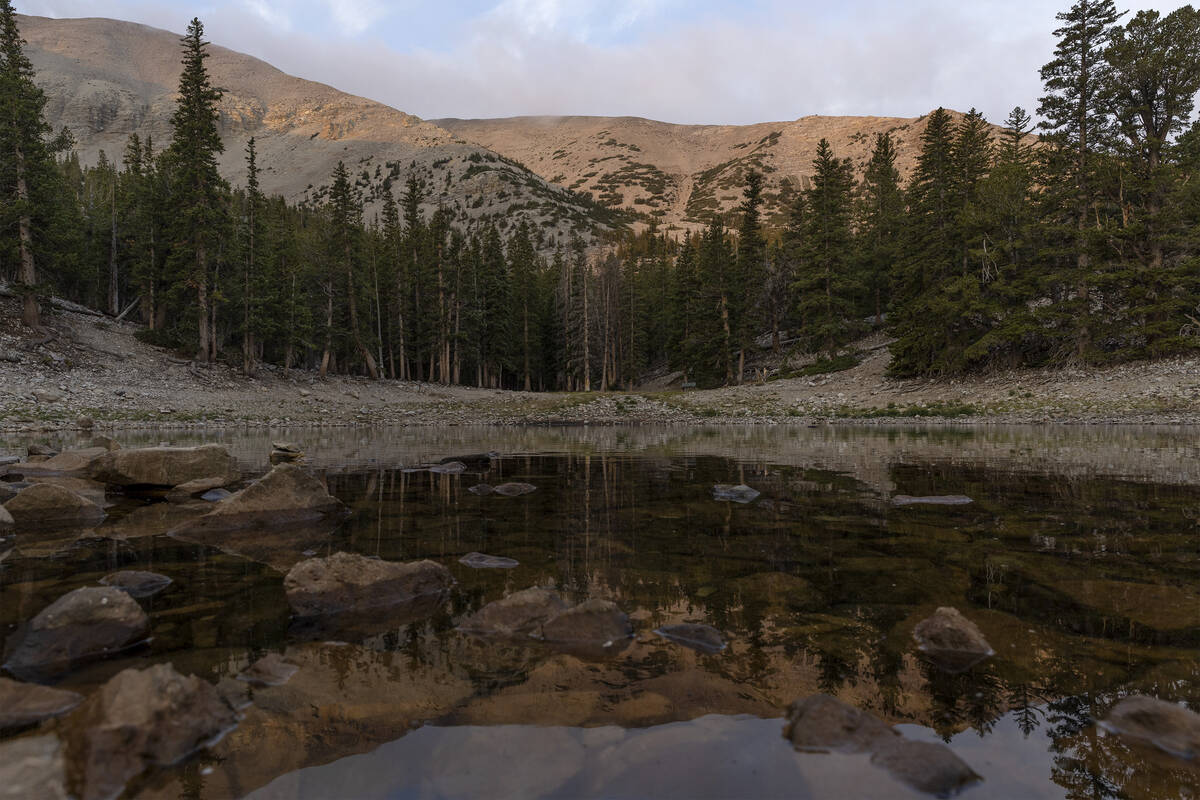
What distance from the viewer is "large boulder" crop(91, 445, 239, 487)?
34.2 ft

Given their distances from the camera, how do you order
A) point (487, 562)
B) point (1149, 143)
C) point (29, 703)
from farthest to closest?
point (1149, 143) < point (487, 562) < point (29, 703)

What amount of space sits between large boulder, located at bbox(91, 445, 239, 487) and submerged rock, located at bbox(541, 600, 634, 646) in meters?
9.23

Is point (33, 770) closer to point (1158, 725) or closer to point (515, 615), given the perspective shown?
point (515, 615)

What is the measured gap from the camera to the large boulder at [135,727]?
2.51 m

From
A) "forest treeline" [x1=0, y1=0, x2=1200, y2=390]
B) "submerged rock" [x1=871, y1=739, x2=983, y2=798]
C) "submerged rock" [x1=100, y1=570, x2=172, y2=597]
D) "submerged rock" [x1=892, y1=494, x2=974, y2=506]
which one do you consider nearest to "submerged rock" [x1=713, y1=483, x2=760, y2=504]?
"submerged rock" [x1=892, y1=494, x2=974, y2=506]

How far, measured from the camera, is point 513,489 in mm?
10500

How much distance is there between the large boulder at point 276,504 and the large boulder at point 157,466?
3.44 m

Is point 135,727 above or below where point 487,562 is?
above

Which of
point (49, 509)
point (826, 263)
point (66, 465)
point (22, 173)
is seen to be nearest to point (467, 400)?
point (22, 173)

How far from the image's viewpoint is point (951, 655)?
3760 millimetres

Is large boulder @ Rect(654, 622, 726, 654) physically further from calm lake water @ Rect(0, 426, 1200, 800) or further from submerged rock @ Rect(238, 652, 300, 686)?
submerged rock @ Rect(238, 652, 300, 686)

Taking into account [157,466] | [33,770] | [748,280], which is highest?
[748,280]

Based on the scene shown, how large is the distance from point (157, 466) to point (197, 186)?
39061 mm

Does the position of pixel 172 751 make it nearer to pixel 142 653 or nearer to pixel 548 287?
pixel 142 653
